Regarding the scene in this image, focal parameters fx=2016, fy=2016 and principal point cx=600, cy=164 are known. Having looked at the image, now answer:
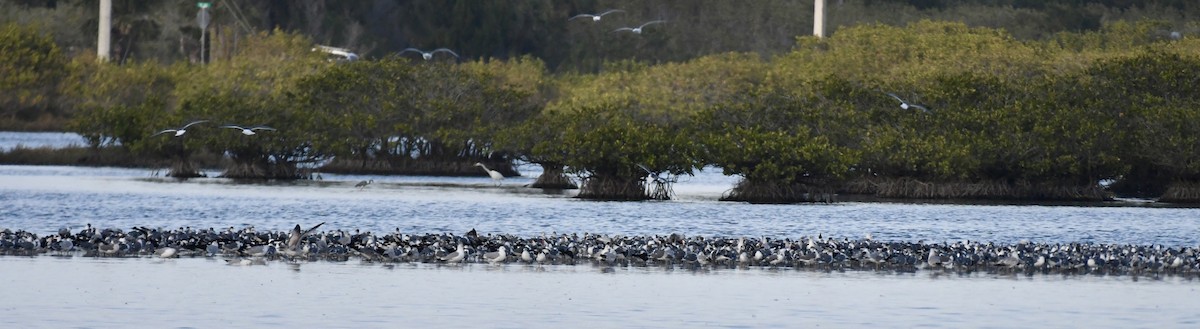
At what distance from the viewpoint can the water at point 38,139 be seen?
9438cm

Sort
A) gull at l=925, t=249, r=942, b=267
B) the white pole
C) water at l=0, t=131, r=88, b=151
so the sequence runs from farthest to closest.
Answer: the white pole
water at l=0, t=131, r=88, b=151
gull at l=925, t=249, r=942, b=267

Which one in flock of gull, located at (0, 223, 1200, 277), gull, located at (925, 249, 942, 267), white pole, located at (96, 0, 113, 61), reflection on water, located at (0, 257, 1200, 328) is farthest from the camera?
white pole, located at (96, 0, 113, 61)

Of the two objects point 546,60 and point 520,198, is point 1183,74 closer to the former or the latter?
point 520,198

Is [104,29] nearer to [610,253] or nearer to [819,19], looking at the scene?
[819,19]

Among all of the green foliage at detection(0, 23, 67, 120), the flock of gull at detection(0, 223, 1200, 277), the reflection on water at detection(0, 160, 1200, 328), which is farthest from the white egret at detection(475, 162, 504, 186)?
the green foliage at detection(0, 23, 67, 120)

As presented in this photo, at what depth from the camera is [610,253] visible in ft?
106

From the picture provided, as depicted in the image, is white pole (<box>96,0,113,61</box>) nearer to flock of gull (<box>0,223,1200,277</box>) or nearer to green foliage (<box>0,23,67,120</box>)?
green foliage (<box>0,23,67,120</box>)

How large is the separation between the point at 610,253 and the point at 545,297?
5872mm

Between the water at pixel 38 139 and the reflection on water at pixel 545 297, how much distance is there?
64.7 meters

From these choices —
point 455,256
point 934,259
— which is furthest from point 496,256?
point 934,259

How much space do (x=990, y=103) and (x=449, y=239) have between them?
30801 millimetres

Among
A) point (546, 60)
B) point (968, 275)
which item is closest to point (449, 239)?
point (968, 275)

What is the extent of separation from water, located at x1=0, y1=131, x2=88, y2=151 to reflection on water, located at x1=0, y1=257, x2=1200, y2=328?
6465 cm

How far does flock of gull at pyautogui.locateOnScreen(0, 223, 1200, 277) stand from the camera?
105 feet
